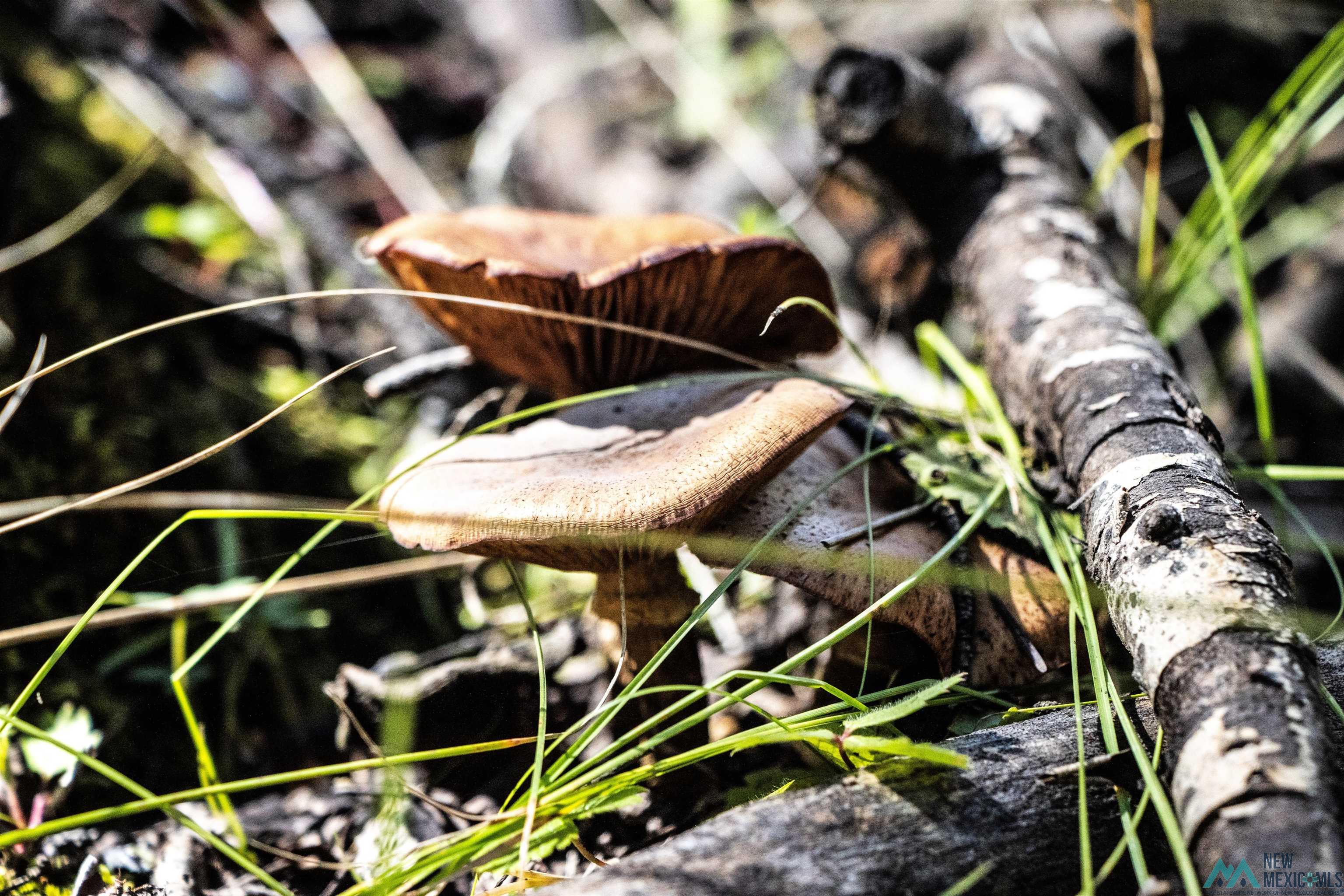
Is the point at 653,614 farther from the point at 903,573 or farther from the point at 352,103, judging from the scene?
the point at 352,103

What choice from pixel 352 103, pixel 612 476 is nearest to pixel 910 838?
pixel 612 476

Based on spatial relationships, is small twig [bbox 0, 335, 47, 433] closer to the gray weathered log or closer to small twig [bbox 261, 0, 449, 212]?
the gray weathered log

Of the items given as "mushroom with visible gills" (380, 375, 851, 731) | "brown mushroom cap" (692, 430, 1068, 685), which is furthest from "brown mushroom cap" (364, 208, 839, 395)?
"brown mushroom cap" (692, 430, 1068, 685)

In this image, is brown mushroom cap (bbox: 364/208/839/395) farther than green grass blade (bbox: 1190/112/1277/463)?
No

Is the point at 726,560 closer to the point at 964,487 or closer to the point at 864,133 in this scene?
the point at 964,487

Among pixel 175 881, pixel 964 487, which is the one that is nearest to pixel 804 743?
pixel 964 487

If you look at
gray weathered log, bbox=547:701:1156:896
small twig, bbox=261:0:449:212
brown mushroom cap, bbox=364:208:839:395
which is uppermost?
small twig, bbox=261:0:449:212
